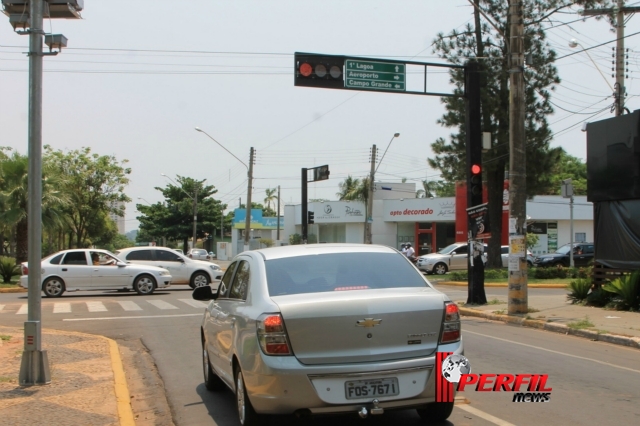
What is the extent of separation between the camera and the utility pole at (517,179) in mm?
15891

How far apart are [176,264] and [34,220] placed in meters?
18.9

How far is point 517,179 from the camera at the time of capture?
16234mm

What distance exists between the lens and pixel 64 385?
864 centimetres

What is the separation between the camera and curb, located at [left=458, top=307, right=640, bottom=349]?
1186cm

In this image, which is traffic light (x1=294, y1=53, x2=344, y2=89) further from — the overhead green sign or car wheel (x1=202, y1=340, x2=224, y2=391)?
car wheel (x1=202, y1=340, x2=224, y2=391)

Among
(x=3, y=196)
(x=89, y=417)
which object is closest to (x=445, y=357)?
(x=89, y=417)

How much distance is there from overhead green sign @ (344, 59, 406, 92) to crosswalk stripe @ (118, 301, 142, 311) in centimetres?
835

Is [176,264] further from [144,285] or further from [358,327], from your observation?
[358,327]

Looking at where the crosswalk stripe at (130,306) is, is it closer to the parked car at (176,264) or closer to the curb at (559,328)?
the parked car at (176,264)

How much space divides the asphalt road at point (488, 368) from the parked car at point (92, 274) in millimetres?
4837

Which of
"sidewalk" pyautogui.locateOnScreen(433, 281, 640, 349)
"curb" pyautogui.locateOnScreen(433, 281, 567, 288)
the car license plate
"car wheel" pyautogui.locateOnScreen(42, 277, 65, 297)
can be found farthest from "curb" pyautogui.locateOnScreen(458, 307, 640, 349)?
"car wheel" pyautogui.locateOnScreen(42, 277, 65, 297)

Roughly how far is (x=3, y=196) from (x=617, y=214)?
82.8 ft

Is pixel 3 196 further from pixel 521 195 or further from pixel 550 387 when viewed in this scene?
pixel 550 387

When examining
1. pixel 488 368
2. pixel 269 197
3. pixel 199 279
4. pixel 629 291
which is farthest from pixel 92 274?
pixel 269 197
